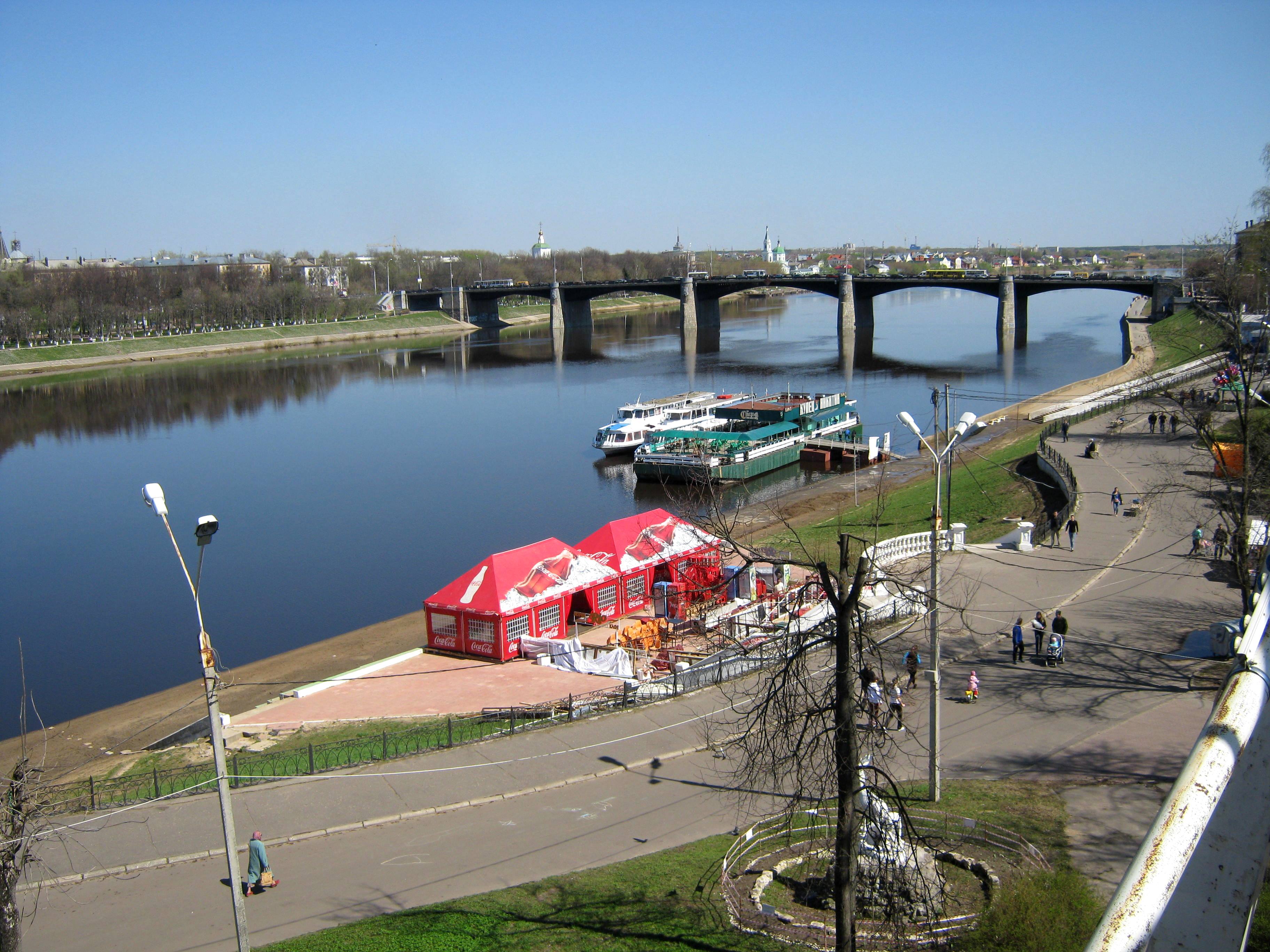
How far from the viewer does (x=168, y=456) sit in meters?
58.4

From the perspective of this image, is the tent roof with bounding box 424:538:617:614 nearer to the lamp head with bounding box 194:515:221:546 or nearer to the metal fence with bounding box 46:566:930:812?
the metal fence with bounding box 46:566:930:812

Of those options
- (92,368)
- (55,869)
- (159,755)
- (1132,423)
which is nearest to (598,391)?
(1132,423)

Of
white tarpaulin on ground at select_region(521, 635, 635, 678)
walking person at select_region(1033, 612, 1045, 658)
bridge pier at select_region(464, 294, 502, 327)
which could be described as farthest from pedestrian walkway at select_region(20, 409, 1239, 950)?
bridge pier at select_region(464, 294, 502, 327)

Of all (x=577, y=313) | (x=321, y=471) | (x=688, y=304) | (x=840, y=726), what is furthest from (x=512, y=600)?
(x=577, y=313)

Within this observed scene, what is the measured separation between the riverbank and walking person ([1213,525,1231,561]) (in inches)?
3980

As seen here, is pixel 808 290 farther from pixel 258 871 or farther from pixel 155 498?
pixel 155 498

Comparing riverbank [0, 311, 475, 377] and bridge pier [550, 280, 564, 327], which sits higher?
bridge pier [550, 280, 564, 327]

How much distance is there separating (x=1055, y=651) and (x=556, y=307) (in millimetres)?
116659

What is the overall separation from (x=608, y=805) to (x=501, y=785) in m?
1.75

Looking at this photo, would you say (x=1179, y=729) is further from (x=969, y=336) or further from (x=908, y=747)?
(x=969, y=336)

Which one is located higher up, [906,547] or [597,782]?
[906,547]

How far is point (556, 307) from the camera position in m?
130

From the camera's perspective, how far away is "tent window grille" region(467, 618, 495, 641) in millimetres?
21547

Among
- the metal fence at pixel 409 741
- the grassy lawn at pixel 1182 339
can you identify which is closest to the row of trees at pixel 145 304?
the grassy lawn at pixel 1182 339
